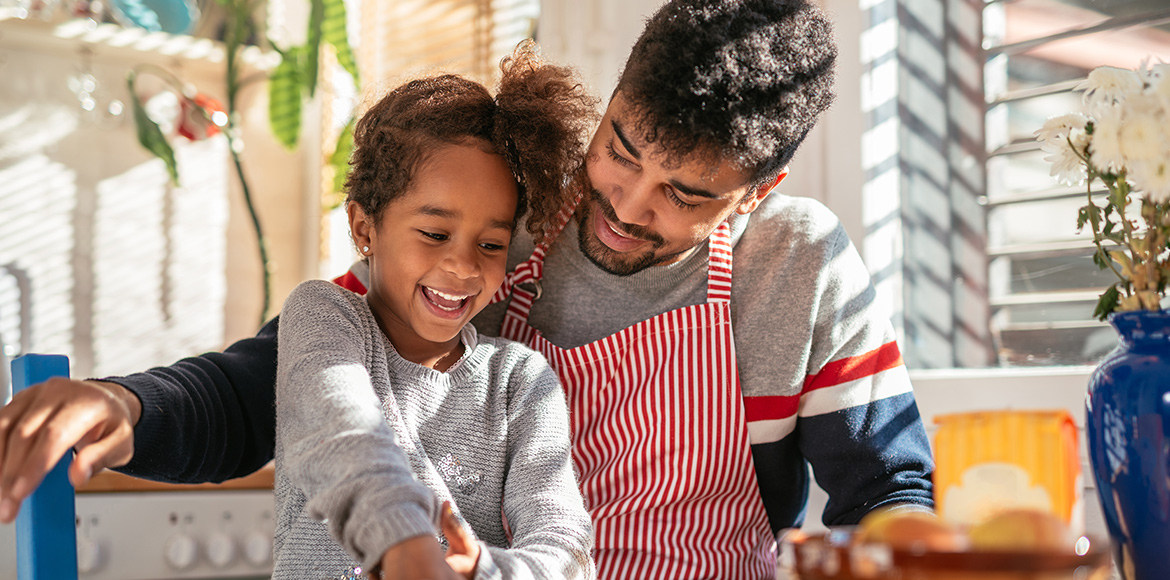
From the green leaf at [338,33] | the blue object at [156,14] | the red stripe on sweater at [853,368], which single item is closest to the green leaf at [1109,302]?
the red stripe on sweater at [853,368]

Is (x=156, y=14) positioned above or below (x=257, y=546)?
above

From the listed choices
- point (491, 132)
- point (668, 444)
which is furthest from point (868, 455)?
point (491, 132)

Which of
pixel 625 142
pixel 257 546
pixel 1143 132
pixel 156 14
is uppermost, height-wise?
pixel 1143 132

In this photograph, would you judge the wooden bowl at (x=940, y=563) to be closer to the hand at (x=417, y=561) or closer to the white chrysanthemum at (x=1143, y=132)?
the hand at (x=417, y=561)

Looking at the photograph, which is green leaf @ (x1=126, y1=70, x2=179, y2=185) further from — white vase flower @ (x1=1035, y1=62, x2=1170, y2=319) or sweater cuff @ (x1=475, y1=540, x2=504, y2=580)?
white vase flower @ (x1=1035, y1=62, x2=1170, y2=319)

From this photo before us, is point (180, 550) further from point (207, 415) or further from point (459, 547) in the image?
point (459, 547)

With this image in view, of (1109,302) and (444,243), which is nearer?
(1109,302)

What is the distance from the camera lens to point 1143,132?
28.5 inches

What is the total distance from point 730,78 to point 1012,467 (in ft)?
1.53

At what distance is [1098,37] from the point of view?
1.34 m

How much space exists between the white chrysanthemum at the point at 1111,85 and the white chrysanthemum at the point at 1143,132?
0.02m

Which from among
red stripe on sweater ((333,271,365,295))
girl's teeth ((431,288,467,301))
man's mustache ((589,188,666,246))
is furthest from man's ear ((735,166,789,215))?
red stripe on sweater ((333,271,365,295))

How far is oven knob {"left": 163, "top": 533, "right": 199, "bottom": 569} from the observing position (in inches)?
54.4

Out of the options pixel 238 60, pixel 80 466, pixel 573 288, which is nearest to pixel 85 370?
pixel 238 60
